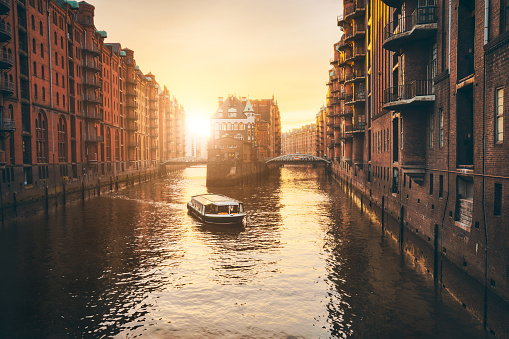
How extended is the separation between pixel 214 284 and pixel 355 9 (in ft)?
188

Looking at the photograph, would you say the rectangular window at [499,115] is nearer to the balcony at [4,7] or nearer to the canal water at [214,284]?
the canal water at [214,284]

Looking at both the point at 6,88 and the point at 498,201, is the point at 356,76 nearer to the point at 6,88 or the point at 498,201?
the point at 6,88

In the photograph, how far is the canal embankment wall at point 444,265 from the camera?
15.5m

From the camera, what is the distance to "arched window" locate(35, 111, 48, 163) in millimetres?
54719

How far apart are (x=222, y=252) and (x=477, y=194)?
637 inches

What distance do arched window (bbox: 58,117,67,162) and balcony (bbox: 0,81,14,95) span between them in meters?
17.1

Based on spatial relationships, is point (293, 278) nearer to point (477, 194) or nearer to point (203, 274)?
point (203, 274)

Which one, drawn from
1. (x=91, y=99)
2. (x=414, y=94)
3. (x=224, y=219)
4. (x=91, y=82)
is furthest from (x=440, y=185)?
(x=91, y=82)

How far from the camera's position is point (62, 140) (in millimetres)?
63844

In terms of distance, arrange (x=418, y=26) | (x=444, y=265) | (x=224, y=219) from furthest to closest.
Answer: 1. (x=224, y=219)
2. (x=418, y=26)
3. (x=444, y=265)

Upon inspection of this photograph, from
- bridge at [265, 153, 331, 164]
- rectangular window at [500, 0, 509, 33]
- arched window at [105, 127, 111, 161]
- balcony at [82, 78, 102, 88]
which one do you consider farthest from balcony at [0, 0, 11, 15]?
bridge at [265, 153, 331, 164]

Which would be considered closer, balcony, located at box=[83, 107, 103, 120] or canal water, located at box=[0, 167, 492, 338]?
canal water, located at box=[0, 167, 492, 338]

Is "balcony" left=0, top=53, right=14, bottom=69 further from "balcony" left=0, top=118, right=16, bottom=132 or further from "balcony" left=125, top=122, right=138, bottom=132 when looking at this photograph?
"balcony" left=125, top=122, right=138, bottom=132

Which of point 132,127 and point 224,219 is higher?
point 132,127
